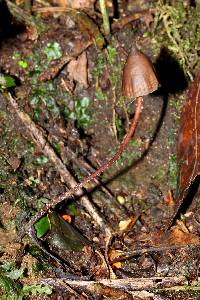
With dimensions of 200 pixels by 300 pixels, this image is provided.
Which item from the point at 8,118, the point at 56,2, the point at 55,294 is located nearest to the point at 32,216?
the point at 55,294

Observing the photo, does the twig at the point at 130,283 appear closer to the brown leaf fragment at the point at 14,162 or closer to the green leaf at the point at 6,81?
the brown leaf fragment at the point at 14,162

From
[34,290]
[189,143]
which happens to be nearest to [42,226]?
[34,290]

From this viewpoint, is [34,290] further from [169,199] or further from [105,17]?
[105,17]

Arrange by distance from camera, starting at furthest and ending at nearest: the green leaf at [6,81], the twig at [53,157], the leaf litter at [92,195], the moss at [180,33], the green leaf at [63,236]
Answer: the moss at [180,33] < the green leaf at [6,81] < the twig at [53,157] < the green leaf at [63,236] < the leaf litter at [92,195]

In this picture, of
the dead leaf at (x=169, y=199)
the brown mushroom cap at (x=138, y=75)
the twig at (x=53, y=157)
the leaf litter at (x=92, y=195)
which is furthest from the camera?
the dead leaf at (x=169, y=199)

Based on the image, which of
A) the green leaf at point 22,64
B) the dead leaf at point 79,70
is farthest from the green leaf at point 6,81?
the dead leaf at point 79,70

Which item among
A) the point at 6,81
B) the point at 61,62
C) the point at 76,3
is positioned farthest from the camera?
the point at 76,3

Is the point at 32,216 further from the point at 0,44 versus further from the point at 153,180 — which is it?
the point at 0,44
